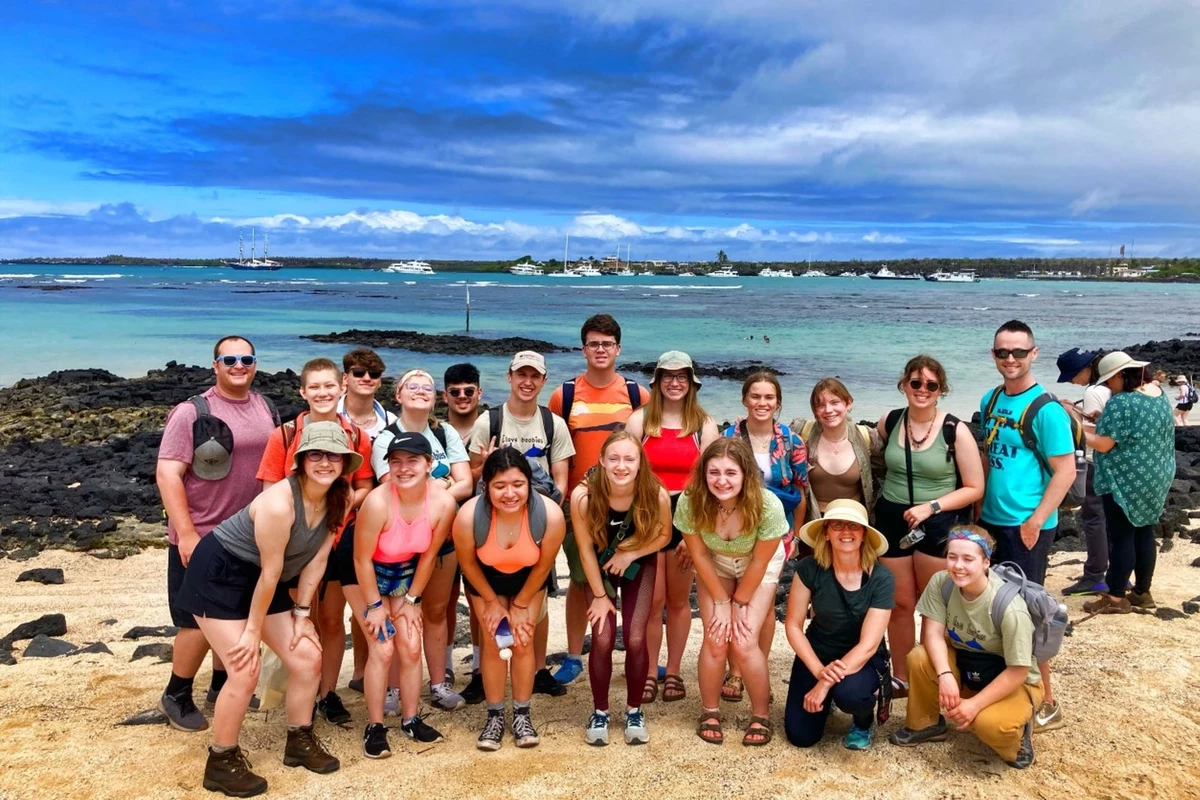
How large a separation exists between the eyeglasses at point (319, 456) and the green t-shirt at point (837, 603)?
2562mm

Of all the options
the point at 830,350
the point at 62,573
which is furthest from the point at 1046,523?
the point at 830,350

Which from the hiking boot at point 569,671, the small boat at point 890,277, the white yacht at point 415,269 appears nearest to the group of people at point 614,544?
the hiking boot at point 569,671

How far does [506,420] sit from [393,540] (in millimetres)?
1107

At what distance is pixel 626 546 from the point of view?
4.75 metres

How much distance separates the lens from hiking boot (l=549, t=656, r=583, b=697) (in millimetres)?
5684

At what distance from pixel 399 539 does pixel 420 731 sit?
113 cm

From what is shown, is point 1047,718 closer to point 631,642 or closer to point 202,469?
point 631,642

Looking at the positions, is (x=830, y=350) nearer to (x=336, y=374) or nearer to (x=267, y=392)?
(x=267, y=392)

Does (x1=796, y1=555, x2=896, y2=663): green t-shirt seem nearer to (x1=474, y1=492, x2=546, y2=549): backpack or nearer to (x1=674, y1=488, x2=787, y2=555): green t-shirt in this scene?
(x1=674, y1=488, x2=787, y2=555): green t-shirt

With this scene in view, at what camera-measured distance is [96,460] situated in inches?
531

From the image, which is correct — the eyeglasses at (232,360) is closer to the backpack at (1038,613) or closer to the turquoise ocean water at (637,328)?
the backpack at (1038,613)

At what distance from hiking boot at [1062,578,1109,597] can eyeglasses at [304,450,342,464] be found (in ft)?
20.8

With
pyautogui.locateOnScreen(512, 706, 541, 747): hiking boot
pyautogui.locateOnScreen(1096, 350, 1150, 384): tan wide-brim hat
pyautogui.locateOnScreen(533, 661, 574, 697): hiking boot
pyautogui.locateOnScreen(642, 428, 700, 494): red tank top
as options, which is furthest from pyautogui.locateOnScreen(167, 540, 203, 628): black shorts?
pyautogui.locateOnScreen(1096, 350, 1150, 384): tan wide-brim hat

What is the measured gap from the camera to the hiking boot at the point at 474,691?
5.35 metres
